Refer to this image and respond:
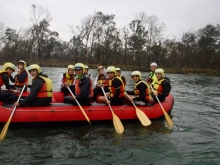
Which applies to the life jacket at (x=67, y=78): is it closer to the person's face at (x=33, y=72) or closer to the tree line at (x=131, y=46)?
the person's face at (x=33, y=72)

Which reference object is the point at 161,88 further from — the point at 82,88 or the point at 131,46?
the point at 131,46

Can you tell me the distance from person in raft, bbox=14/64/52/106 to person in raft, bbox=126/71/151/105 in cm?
230

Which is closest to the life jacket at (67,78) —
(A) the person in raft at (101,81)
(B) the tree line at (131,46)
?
(A) the person in raft at (101,81)

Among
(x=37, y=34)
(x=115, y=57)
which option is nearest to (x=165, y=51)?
(x=115, y=57)

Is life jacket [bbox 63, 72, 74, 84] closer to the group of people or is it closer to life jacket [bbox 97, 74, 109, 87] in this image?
the group of people

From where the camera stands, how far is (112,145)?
4.86m

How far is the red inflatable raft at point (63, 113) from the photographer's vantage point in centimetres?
515

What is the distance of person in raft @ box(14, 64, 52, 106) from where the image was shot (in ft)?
16.9

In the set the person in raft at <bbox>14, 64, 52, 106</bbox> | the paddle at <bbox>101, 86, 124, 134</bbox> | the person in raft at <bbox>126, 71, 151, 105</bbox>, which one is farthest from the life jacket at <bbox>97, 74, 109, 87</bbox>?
the person in raft at <bbox>14, 64, 52, 106</bbox>

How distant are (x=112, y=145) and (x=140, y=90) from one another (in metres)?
2.07

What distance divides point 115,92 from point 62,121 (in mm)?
1564

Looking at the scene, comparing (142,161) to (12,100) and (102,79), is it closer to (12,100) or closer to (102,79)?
(12,100)

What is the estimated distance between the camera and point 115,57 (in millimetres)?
40625

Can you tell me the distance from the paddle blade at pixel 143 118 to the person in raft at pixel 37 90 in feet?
7.61
